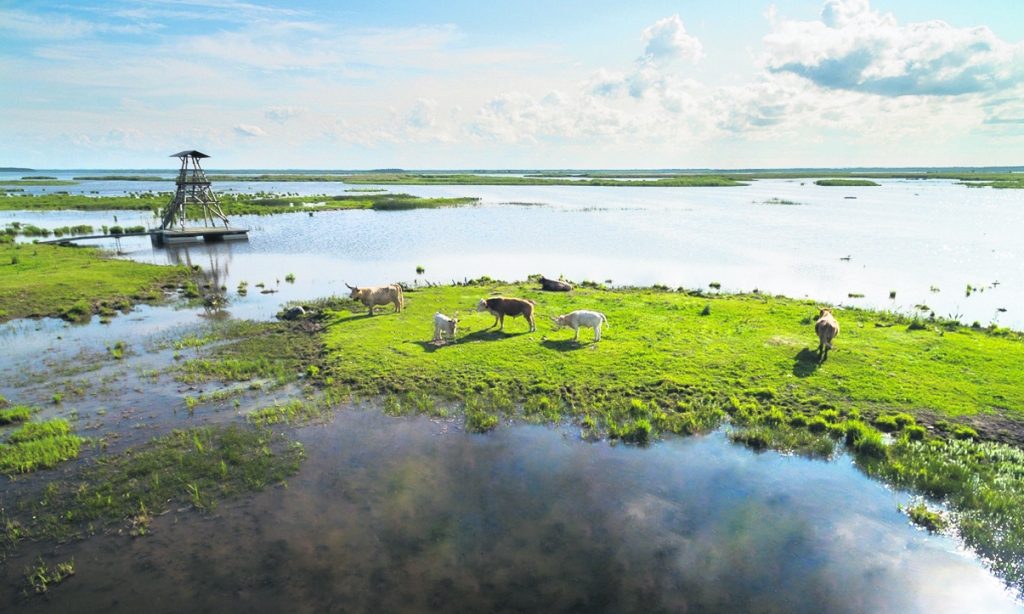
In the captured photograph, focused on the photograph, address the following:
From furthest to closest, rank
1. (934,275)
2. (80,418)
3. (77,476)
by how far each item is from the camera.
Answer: (934,275) → (80,418) → (77,476)

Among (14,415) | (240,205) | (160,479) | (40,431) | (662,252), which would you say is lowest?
(160,479)

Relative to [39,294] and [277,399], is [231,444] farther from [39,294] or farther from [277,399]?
[39,294]

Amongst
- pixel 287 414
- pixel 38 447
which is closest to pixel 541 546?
pixel 287 414

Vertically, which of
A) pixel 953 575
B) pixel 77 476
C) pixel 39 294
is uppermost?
pixel 39 294

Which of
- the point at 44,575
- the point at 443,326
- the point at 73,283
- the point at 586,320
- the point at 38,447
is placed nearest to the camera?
the point at 44,575

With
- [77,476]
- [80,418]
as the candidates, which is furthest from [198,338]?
[77,476]

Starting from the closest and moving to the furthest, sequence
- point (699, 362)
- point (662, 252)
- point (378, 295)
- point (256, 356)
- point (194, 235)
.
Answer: point (699, 362)
point (256, 356)
point (378, 295)
point (662, 252)
point (194, 235)

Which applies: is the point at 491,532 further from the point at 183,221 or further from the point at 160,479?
the point at 183,221
